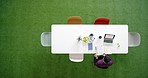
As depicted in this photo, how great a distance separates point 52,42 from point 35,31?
885mm

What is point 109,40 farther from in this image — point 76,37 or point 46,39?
point 46,39

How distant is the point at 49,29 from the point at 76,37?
0.92 metres

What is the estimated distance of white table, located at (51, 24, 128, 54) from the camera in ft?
7.69

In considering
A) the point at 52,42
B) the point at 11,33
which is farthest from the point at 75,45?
the point at 11,33

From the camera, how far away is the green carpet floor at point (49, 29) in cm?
306

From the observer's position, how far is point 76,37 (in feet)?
7.72

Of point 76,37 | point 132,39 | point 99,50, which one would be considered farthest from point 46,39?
point 132,39

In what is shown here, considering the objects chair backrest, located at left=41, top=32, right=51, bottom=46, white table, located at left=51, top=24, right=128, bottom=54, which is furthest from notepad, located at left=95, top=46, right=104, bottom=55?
chair backrest, located at left=41, top=32, right=51, bottom=46

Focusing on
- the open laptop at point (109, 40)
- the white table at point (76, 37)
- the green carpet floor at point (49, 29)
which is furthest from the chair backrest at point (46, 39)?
the open laptop at point (109, 40)

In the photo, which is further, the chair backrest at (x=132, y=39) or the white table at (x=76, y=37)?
the chair backrest at (x=132, y=39)

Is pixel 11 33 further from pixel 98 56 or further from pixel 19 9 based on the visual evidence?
pixel 98 56

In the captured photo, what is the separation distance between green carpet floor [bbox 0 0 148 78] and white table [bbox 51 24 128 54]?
2.50ft

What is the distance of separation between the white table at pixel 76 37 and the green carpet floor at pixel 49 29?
0.76 meters

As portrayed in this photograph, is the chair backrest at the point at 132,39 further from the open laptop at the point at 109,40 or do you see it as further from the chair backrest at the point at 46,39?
the chair backrest at the point at 46,39
